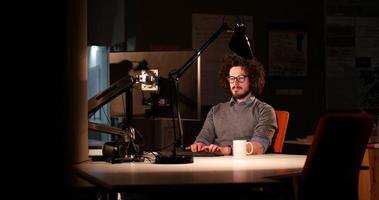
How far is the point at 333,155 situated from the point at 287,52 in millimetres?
2923

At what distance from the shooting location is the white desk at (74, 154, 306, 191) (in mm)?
1856

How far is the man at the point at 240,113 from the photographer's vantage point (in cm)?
337

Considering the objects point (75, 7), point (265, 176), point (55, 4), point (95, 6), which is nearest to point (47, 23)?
point (55, 4)

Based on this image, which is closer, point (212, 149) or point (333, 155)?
point (333, 155)

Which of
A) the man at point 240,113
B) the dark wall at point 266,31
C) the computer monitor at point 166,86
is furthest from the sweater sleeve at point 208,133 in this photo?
the dark wall at point 266,31

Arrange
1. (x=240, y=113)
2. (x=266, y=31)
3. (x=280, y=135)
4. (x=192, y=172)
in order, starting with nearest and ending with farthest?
(x=192, y=172)
(x=280, y=135)
(x=240, y=113)
(x=266, y=31)

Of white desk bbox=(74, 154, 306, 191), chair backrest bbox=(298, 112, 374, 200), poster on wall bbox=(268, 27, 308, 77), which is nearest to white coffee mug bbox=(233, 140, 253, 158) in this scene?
white desk bbox=(74, 154, 306, 191)

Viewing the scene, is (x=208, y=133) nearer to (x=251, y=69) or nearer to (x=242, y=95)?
(x=242, y=95)

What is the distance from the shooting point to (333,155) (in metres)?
2.00

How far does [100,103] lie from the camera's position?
8.96 ft

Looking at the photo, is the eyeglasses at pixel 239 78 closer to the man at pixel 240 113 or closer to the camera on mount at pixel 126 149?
the man at pixel 240 113

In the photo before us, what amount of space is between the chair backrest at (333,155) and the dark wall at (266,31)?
252 centimetres

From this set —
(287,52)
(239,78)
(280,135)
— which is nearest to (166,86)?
(239,78)

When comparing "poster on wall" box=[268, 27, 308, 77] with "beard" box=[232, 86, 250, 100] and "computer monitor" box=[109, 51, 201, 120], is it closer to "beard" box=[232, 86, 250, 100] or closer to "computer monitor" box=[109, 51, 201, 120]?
"beard" box=[232, 86, 250, 100]
